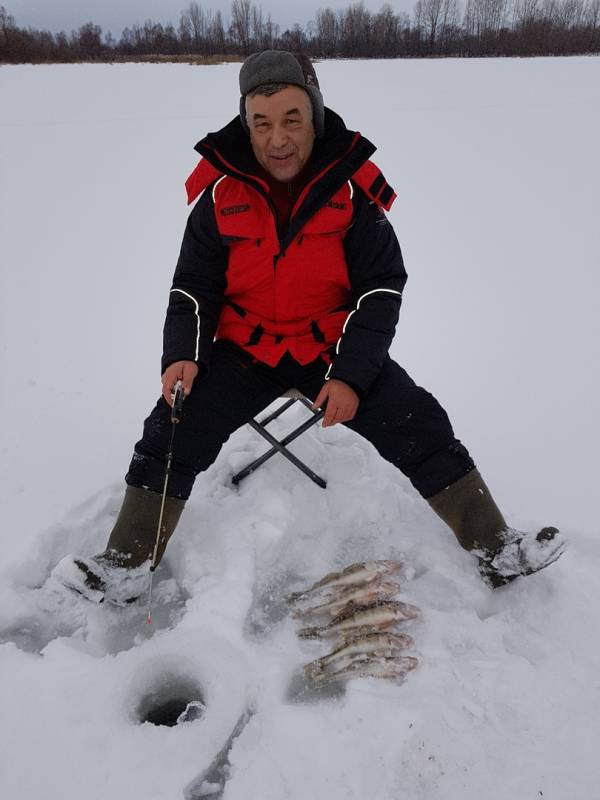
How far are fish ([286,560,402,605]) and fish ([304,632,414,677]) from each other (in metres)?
0.26

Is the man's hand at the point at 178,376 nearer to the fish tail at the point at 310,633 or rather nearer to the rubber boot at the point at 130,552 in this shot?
the rubber boot at the point at 130,552

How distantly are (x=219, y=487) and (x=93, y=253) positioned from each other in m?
4.36

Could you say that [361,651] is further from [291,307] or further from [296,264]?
[296,264]

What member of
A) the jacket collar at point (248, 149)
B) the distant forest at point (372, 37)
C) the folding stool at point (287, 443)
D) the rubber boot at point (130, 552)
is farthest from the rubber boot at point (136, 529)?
the distant forest at point (372, 37)

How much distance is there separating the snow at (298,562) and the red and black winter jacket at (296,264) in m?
0.81

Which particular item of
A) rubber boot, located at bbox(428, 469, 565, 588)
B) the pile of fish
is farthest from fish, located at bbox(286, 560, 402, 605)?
rubber boot, located at bbox(428, 469, 565, 588)

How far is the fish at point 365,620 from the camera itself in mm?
1998

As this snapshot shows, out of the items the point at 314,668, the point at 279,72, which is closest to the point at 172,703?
the point at 314,668

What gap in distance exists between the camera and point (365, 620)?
200 centimetres

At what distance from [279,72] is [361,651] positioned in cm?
218

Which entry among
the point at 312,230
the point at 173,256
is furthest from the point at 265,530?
the point at 173,256

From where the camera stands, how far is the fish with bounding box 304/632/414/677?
6.16 feet

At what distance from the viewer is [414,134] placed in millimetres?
10414

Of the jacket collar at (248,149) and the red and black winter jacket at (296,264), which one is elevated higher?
the jacket collar at (248,149)
